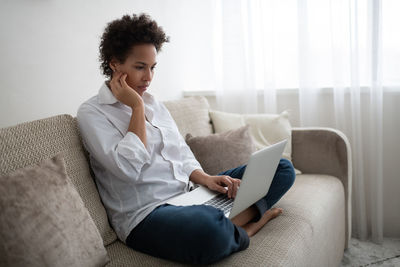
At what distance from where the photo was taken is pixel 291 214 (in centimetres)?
149

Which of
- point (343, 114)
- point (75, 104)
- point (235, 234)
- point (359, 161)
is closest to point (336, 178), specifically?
point (359, 161)

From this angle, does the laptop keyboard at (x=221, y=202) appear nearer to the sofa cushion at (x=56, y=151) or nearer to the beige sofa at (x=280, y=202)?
the beige sofa at (x=280, y=202)

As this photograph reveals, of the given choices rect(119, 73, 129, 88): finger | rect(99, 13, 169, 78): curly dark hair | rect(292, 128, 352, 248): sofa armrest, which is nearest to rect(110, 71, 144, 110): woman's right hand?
rect(119, 73, 129, 88): finger

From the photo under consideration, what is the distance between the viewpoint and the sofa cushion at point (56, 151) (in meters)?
1.17

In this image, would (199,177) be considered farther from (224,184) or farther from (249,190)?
(249,190)

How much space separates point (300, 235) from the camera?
4.33 ft

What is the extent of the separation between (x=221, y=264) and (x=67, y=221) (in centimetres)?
44

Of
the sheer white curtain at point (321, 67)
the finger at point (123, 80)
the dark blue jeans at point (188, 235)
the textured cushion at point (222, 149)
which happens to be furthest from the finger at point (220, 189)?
the sheer white curtain at point (321, 67)

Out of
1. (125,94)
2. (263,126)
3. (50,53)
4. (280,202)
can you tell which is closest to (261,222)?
(280,202)

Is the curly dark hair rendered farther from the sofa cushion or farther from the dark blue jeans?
the dark blue jeans

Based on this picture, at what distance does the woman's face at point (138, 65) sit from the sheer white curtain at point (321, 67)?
109 centimetres

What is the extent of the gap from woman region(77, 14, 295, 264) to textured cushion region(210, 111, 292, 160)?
54 centimetres

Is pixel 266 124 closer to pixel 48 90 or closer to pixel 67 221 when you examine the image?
pixel 48 90

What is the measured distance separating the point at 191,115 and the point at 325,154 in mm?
734
